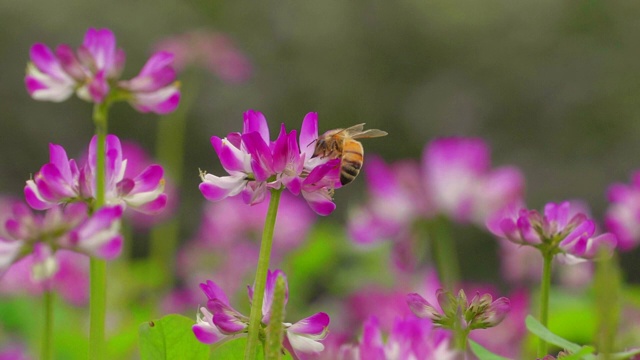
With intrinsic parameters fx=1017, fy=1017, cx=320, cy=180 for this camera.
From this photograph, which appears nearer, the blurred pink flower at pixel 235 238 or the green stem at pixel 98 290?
the green stem at pixel 98 290

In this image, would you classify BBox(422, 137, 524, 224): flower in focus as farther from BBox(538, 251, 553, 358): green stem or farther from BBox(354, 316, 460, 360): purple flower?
BBox(354, 316, 460, 360): purple flower

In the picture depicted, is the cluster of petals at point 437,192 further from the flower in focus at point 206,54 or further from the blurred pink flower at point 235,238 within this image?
the flower in focus at point 206,54

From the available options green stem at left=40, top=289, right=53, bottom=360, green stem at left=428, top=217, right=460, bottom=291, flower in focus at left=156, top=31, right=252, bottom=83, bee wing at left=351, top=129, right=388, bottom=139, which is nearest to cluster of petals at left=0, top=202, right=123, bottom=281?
green stem at left=40, top=289, right=53, bottom=360

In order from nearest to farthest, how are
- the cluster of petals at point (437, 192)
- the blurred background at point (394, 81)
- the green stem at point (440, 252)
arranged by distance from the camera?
the green stem at point (440, 252) < the cluster of petals at point (437, 192) < the blurred background at point (394, 81)

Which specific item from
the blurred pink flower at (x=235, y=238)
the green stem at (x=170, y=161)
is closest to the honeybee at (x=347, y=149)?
the green stem at (x=170, y=161)

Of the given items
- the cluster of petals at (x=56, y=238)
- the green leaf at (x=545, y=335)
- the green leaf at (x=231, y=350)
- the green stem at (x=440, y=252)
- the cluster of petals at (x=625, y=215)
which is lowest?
the cluster of petals at (x=625, y=215)

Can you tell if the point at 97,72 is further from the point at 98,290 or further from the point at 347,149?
the point at 347,149
